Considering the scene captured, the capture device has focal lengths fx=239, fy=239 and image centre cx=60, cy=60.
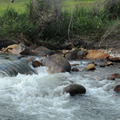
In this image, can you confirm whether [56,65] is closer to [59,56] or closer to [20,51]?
[59,56]

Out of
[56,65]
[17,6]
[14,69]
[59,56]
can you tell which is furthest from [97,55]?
[17,6]

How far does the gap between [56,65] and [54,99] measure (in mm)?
2762

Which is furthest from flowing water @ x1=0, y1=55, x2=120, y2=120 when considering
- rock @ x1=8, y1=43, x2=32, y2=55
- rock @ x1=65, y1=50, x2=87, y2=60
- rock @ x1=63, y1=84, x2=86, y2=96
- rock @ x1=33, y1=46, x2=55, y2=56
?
rock @ x1=33, y1=46, x2=55, y2=56

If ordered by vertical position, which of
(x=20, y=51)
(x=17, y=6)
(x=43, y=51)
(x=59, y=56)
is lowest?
(x=43, y=51)

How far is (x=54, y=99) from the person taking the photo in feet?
16.8

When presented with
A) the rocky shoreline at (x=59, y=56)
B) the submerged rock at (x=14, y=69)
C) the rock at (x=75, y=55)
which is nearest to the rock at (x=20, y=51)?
the rocky shoreline at (x=59, y=56)

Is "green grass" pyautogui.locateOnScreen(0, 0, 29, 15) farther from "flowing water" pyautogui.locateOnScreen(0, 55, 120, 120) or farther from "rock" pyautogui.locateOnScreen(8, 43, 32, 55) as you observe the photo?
"flowing water" pyautogui.locateOnScreen(0, 55, 120, 120)

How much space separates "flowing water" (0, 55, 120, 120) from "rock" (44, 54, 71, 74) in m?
0.45

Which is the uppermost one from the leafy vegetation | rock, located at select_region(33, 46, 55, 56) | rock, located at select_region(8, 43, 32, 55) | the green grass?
the green grass

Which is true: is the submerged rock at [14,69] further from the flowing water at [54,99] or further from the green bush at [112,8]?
the green bush at [112,8]

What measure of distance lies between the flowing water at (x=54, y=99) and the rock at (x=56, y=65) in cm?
45

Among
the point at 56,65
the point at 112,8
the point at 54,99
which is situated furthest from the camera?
the point at 112,8

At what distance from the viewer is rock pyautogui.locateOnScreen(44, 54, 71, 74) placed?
764 centimetres

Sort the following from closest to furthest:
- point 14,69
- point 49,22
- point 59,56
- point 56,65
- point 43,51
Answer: point 14,69
point 56,65
point 59,56
point 43,51
point 49,22
